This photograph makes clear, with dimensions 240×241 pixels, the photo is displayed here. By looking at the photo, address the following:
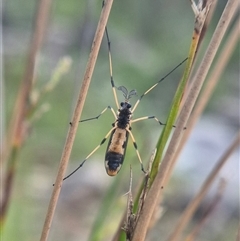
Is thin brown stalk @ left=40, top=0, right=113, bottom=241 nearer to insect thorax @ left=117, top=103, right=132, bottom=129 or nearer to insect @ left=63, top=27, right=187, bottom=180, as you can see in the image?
insect @ left=63, top=27, right=187, bottom=180

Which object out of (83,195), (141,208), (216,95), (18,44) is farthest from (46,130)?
(141,208)

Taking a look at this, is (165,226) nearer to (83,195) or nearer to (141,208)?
(83,195)

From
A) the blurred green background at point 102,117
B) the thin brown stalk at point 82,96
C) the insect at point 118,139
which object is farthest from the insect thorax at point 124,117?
the thin brown stalk at point 82,96

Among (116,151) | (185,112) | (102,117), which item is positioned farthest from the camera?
(102,117)

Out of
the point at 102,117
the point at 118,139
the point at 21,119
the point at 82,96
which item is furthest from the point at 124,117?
the point at 102,117

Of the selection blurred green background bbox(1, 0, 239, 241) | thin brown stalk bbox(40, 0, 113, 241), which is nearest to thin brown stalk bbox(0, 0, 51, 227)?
blurred green background bbox(1, 0, 239, 241)

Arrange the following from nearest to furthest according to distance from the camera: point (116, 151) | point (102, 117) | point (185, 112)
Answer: point (185, 112) < point (116, 151) < point (102, 117)

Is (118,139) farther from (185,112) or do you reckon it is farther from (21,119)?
(185,112)
